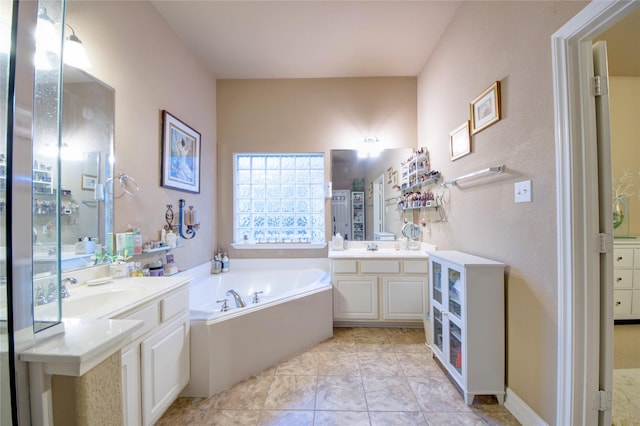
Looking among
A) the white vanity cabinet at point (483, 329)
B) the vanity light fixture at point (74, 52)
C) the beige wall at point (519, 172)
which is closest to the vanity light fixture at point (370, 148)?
the beige wall at point (519, 172)

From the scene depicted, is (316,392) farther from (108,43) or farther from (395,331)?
(108,43)

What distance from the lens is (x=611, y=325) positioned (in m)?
1.10

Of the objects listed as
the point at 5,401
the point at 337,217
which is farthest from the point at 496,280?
the point at 5,401

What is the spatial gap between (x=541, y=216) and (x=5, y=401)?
6.52ft

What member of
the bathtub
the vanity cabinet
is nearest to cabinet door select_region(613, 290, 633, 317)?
the vanity cabinet

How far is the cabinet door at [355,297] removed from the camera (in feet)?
8.20

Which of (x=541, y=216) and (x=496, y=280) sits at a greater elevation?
(x=541, y=216)

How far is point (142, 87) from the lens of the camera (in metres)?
1.86

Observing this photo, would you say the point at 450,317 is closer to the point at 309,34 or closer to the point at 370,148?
the point at 370,148

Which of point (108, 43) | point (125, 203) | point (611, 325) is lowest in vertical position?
point (611, 325)

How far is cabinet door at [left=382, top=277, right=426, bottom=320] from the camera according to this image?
8.14ft

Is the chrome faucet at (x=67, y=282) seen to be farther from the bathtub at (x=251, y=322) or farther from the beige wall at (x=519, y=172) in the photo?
the beige wall at (x=519, y=172)

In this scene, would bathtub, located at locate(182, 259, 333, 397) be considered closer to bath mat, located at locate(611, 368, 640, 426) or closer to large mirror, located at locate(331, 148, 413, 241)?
large mirror, located at locate(331, 148, 413, 241)

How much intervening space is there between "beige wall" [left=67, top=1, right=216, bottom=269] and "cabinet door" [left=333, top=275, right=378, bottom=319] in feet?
4.95
